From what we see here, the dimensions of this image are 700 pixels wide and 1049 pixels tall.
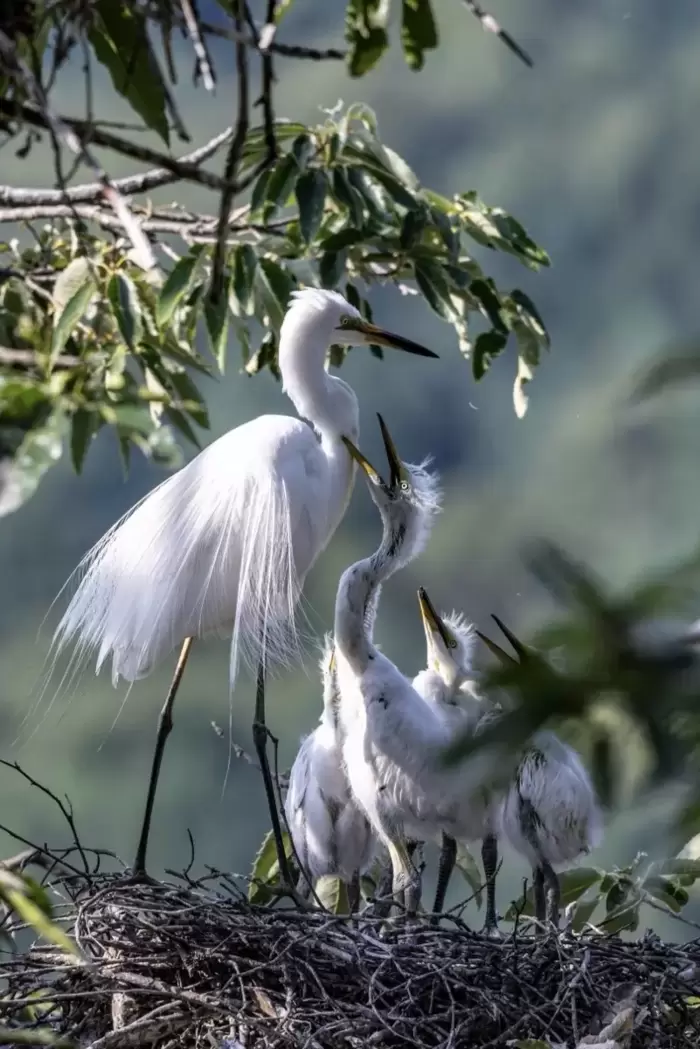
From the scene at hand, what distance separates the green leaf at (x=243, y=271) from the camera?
153cm

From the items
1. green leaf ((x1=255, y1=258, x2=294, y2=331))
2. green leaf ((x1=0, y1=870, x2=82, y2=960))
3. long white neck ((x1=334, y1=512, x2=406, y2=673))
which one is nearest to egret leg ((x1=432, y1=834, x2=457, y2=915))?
long white neck ((x1=334, y1=512, x2=406, y2=673))

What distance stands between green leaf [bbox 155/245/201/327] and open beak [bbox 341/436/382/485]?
3.89 feet

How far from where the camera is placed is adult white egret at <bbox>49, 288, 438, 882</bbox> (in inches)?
103

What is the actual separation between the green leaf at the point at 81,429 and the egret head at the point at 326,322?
165cm

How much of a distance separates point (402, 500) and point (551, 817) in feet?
2.17

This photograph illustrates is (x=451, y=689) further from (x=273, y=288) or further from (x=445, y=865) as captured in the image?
(x=273, y=288)

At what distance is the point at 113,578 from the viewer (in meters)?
2.72

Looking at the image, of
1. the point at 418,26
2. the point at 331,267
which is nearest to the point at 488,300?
the point at 331,267

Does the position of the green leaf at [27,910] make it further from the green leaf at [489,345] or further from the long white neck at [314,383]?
the long white neck at [314,383]

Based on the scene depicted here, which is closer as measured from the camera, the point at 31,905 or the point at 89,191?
the point at 31,905

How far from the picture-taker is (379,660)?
2664 millimetres

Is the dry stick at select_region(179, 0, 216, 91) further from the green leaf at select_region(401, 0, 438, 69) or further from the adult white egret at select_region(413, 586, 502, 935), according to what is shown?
the adult white egret at select_region(413, 586, 502, 935)

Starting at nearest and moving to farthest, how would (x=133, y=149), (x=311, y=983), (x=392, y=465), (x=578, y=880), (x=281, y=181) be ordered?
(x=133, y=149), (x=281, y=181), (x=311, y=983), (x=578, y=880), (x=392, y=465)

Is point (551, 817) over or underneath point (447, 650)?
underneath
